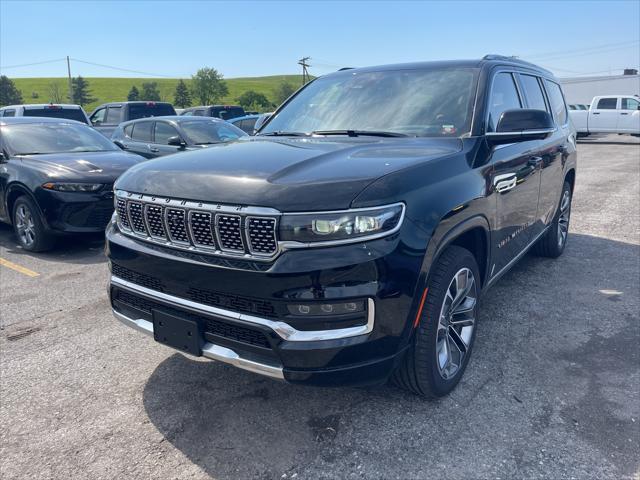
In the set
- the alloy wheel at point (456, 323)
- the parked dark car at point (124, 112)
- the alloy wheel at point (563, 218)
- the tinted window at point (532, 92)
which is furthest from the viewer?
the parked dark car at point (124, 112)

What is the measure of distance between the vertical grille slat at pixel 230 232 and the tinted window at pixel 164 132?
7538 mm

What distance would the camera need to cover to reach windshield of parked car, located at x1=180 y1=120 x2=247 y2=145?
9.24m

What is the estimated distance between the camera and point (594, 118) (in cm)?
2234

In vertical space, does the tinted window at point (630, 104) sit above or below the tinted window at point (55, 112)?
above

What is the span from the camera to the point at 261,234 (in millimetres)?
2232

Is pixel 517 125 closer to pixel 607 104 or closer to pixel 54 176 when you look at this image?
pixel 54 176

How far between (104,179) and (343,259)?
4738 mm

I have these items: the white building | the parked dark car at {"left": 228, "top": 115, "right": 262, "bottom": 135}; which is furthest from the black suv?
the white building

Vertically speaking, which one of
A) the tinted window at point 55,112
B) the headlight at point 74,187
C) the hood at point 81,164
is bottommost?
the headlight at point 74,187

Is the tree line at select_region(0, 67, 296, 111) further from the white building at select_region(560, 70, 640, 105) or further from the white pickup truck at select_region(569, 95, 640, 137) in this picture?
the white pickup truck at select_region(569, 95, 640, 137)

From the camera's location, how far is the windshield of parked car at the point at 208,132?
30.3 ft

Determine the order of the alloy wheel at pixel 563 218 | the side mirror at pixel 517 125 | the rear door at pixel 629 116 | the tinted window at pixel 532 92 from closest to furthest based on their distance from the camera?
the side mirror at pixel 517 125 < the tinted window at pixel 532 92 < the alloy wheel at pixel 563 218 < the rear door at pixel 629 116

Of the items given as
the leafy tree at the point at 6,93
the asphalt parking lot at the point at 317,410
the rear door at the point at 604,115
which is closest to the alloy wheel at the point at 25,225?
the asphalt parking lot at the point at 317,410

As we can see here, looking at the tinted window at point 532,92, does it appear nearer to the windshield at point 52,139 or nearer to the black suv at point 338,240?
the black suv at point 338,240
